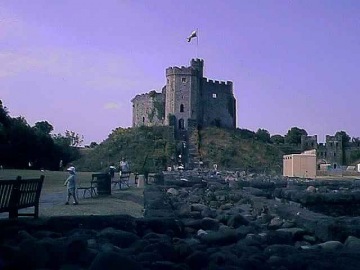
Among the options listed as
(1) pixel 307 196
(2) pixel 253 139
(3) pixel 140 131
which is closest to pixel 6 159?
(3) pixel 140 131

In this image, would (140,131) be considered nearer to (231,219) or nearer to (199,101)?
(199,101)

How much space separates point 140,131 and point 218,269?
77.2 metres

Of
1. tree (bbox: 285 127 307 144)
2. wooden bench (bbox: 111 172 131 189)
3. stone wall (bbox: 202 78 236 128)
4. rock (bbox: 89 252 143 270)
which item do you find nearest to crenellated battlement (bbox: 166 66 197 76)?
stone wall (bbox: 202 78 236 128)

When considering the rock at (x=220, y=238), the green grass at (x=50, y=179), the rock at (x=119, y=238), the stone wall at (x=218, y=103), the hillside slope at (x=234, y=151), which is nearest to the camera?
the rock at (x=119, y=238)

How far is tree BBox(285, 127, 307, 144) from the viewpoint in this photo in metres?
112

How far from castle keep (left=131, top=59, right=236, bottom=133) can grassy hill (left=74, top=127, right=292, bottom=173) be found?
2.44 m

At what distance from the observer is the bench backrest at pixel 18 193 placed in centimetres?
884

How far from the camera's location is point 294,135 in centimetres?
11438

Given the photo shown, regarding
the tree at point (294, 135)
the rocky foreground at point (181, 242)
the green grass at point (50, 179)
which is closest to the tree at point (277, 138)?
the tree at point (294, 135)

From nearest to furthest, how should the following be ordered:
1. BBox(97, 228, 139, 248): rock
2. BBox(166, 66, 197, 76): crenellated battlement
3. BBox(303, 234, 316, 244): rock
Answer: BBox(97, 228, 139, 248): rock
BBox(303, 234, 316, 244): rock
BBox(166, 66, 197, 76): crenellated battlement

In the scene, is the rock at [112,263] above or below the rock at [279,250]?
above

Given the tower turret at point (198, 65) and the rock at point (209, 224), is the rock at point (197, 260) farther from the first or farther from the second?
the tower turret at point (198, 65)

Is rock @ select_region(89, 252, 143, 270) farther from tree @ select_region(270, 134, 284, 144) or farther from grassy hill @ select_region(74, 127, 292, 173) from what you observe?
tree @ select_region(270, 134, 284, 144)

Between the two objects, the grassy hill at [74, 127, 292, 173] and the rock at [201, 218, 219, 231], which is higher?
the grassy hill at [74, 127, 292, 173]
